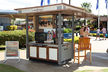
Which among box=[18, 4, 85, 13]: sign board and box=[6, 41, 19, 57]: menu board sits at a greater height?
box=[18, 4, 85, 13]: sign board

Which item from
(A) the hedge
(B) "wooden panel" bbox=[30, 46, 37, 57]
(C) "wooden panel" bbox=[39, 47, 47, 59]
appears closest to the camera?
(C) "wooden panel" bbox=[39, 47, 47, 59]

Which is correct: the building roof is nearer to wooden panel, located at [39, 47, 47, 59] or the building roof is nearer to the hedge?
wooden panel, located at [39, 47, 47, 59]

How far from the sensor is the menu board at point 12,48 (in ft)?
23.1

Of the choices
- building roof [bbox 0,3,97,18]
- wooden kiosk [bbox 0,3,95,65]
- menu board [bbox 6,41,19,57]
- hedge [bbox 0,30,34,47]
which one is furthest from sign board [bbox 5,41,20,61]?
hedge [bbox 0,30,34,47]

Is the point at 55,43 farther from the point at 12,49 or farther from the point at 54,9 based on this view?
the point at 12,49

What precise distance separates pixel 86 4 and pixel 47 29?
5837cm

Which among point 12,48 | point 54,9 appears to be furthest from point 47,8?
point 12,48

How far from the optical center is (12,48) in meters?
7.15

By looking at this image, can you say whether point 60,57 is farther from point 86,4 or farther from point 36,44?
point 86,4

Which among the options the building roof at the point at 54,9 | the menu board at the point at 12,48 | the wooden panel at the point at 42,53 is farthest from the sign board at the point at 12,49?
the building roof at the point at 54,9

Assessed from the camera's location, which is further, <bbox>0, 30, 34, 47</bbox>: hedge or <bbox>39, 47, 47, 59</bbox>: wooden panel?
<bbox>0, 30, 34, 47</bbox>: hedge

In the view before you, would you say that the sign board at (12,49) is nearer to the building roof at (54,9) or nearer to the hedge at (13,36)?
the building roof at (54,9)

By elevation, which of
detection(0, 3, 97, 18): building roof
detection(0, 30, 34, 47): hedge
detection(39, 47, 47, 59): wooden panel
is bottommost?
detection(39, 47, 47, 59): wooden panel

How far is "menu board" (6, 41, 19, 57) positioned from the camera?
703 centimetres
